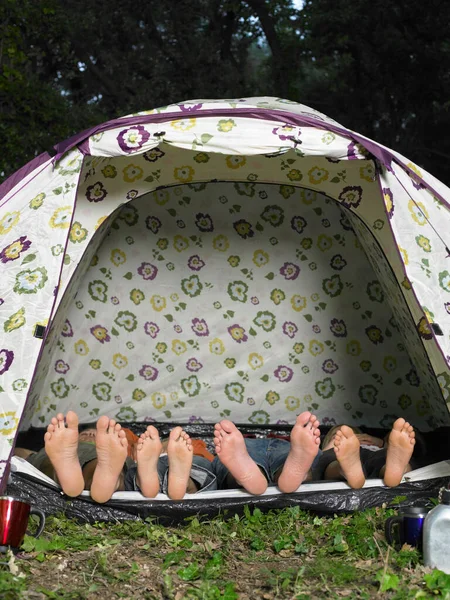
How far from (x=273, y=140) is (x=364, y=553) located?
3.67 feet

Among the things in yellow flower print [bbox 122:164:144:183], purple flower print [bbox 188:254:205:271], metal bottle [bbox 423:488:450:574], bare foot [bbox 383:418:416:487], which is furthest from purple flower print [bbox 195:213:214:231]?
metal bottle [bbox 423:488:450:574]

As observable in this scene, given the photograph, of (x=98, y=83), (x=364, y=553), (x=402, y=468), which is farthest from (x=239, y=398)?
(x=98, y=83)

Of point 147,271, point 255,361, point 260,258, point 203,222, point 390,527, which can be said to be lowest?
point 390,527

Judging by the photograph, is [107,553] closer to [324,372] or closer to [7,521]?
[7,521]

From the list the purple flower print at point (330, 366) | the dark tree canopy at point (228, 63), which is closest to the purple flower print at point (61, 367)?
the purple flower print at point (330, 366)

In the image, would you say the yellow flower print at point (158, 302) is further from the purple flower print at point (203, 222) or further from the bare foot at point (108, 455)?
the bare foot at point (108, 455)

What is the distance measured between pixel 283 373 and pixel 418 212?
1.27 metres

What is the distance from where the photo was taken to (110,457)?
187 centimetres

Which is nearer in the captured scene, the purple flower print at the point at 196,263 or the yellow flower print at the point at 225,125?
the yellow flower print at the point at 225,125

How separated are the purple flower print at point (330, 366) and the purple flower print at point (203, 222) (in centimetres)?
78

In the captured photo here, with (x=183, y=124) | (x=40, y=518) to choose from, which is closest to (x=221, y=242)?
(x=183, y=124)

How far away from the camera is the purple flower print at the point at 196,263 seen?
3143 millimetres

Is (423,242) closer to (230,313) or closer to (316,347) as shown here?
(316,347)

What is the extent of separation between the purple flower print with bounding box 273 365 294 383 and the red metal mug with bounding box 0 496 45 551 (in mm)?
1602
